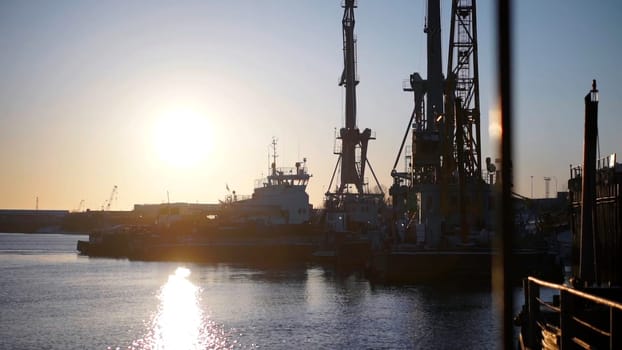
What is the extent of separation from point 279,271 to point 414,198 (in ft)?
56.7

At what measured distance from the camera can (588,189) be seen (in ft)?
55.4

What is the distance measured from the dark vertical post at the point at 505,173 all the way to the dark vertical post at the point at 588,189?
42.9ft

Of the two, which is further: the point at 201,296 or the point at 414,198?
the point at 414,198

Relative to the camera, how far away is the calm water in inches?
1067

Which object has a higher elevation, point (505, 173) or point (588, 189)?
point (588, 189)

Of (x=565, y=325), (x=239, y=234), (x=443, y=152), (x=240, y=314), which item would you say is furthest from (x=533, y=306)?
(x=239, y=234)

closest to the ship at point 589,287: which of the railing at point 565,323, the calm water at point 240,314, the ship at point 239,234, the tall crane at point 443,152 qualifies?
the railing at point 565,323

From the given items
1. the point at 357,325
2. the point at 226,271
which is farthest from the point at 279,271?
the point at 357,325

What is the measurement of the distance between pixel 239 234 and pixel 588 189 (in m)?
75.2

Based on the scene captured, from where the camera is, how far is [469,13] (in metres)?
66.4

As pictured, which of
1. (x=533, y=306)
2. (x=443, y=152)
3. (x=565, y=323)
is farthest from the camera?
(x=443, y=152)

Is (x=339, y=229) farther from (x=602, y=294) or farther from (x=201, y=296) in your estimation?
(x=602, y=294)

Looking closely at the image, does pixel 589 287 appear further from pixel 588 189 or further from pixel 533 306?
pixel 533 306

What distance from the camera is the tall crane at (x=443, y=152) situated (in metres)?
57.7
